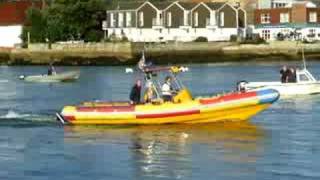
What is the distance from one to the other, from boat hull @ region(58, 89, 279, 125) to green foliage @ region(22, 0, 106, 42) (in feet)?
277

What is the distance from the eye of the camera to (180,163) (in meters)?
22.3

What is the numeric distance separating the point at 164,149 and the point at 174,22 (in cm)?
9470

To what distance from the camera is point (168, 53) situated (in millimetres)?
105938

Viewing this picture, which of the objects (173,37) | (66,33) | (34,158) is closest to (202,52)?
(173,37)

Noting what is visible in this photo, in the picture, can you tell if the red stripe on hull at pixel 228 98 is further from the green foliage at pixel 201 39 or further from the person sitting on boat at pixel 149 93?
the green foliage at pixel 201 39

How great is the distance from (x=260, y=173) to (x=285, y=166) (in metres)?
1.27

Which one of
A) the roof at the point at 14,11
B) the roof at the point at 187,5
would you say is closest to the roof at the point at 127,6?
the roof at the point at 187,5

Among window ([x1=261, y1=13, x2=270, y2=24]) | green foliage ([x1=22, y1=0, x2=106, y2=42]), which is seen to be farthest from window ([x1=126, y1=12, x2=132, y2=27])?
window ([x1=261, y1=13, x2=270, y2=24])

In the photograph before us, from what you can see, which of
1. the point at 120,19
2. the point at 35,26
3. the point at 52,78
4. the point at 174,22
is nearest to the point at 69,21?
the point at 35,26

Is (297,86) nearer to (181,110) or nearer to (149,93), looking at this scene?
(181,110)

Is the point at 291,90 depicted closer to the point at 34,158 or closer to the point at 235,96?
the point at 235,96

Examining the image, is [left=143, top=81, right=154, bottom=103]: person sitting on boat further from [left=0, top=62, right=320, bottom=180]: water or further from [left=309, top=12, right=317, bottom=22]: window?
[left=309, top=12, right=317, bottom=22]: window

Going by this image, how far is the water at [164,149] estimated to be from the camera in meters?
21.1

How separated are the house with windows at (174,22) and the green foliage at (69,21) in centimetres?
208
